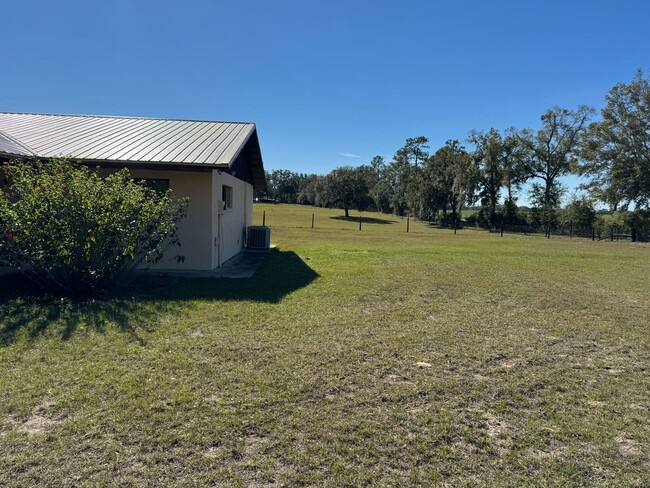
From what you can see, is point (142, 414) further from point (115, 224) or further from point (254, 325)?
point (115, 224)

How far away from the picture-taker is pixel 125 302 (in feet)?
20.3

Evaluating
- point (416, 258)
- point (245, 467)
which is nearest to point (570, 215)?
point (416, 258)

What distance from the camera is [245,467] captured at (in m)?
2.44

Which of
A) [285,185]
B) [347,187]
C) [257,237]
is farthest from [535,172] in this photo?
[285,185]

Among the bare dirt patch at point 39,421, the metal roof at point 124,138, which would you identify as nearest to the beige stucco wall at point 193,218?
the metal roof at point 124,138

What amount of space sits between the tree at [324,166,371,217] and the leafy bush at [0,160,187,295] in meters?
48.0

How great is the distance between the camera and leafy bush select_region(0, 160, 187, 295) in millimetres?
6000

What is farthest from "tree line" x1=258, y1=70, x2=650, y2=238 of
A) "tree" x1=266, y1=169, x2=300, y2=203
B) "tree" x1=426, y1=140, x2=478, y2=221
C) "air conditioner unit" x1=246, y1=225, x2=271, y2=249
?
"tree" x1=266, y1=169, x2=300, y2=203

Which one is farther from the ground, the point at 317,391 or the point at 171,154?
the point at 171,154

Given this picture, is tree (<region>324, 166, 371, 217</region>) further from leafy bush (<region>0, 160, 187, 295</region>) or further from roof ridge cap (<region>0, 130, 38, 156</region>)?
leafy bush (<region>0, 160, 187, 295</region>)

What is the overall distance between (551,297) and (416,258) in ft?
19.2

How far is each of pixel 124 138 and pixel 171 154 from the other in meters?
2.06

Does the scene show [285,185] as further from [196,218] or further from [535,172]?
[196,218]

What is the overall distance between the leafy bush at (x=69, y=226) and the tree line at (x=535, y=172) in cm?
3313
